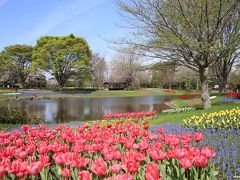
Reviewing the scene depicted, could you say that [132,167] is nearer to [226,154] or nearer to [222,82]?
[226,154]

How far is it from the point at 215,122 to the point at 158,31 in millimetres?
7812

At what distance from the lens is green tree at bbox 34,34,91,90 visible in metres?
58.6

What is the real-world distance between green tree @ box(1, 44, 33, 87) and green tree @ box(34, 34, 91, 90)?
1420 cm

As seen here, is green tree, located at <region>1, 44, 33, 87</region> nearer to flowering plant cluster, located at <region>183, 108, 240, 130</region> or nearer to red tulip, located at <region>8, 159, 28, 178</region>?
flowering plant cluster, located at <region>183, 108, 240, 130</region>

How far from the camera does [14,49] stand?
7444 cm

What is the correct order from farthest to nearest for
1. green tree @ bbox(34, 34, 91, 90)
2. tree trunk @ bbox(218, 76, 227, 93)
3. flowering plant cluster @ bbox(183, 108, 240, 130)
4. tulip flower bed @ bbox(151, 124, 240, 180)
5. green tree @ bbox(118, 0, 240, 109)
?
green tree @ bbox(34, 34, 91, 90)
tree trunk @ bbox(218, 76, 227, 93)
green tree @ bbox(118, 0, 240, 109)
flowering plant cluster @ bbox(183, 108, 240, 130)
tulip flower bed @ bbox(151, 124, 240, 180)

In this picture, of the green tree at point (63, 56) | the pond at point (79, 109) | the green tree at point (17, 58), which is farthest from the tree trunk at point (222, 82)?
the green tree at point (17, 58)

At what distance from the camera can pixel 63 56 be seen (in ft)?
192

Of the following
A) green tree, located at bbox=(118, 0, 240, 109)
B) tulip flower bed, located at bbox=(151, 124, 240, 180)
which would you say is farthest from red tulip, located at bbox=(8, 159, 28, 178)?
green tree, located at bbox=(118, 0, 240, 109)

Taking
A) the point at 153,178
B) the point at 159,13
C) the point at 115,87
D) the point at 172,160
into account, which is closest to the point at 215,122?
the point at 172,160

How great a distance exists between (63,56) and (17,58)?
23.3 m

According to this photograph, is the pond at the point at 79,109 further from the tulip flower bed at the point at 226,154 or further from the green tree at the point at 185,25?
the tulip flower bed at the point at 226,154

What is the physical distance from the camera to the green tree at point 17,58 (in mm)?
72625

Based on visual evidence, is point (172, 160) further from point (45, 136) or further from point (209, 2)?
point (209, 2)
